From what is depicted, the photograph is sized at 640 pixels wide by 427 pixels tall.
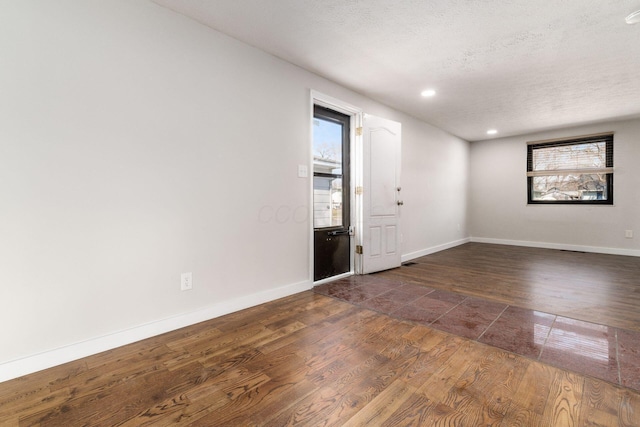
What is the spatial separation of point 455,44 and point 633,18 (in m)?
1.20

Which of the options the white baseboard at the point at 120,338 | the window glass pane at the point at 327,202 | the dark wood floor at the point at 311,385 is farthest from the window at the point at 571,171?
the white baseboard at the point at 120,338

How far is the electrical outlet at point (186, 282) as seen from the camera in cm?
226


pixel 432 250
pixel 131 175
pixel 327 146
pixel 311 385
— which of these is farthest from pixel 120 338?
pixel 432 250

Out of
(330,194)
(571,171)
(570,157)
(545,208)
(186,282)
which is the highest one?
(570,157)

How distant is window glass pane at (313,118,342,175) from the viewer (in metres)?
3.41

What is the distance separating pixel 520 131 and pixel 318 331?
5.97 metres

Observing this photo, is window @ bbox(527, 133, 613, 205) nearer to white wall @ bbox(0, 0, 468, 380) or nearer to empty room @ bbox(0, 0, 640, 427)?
empty room @ bbox(0, 0, 640, 427)

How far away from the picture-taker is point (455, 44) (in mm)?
2605

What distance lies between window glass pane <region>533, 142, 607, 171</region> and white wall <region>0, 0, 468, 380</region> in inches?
219

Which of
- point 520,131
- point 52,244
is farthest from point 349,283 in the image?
point 520,131

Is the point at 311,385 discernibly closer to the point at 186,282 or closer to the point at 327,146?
the point at 186,282

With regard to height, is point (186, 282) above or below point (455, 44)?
below

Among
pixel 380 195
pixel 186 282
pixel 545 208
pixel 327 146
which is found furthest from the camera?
pixel 545 208

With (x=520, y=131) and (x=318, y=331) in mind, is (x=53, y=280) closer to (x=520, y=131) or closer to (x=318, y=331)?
(x=318, y=331)
